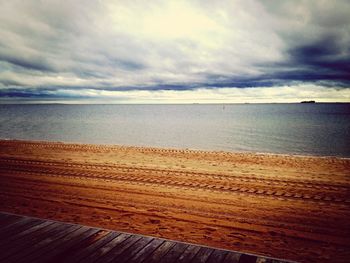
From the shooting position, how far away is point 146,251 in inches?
155

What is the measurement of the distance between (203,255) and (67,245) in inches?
78.3

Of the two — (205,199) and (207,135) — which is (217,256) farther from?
(207,135)

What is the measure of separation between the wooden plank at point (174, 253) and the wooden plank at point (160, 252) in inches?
2.0

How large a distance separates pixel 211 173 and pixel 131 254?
307 inches

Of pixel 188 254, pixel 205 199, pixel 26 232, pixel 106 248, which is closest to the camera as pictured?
pixel 188 254

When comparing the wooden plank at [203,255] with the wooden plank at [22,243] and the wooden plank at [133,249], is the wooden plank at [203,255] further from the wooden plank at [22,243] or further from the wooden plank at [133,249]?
the wooden plank at [22,243]

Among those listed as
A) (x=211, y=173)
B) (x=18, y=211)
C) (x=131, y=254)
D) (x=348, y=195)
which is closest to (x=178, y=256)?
(x=131, y=254)

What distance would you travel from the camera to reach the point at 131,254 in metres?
3.88

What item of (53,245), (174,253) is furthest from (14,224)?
(174,253)

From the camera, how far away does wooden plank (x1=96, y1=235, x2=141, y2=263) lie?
3.74m

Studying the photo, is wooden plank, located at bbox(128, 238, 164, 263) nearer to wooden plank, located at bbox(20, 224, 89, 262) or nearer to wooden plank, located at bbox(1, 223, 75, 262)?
wooden plank, located at bbox(20, 224, 89, 262)

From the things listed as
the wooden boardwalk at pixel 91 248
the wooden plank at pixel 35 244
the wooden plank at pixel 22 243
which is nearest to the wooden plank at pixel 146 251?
the wooden boardwalk at pixel 91 248

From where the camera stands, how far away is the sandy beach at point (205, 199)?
5.69m

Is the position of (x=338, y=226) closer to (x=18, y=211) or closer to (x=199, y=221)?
(x=199, y=221)
